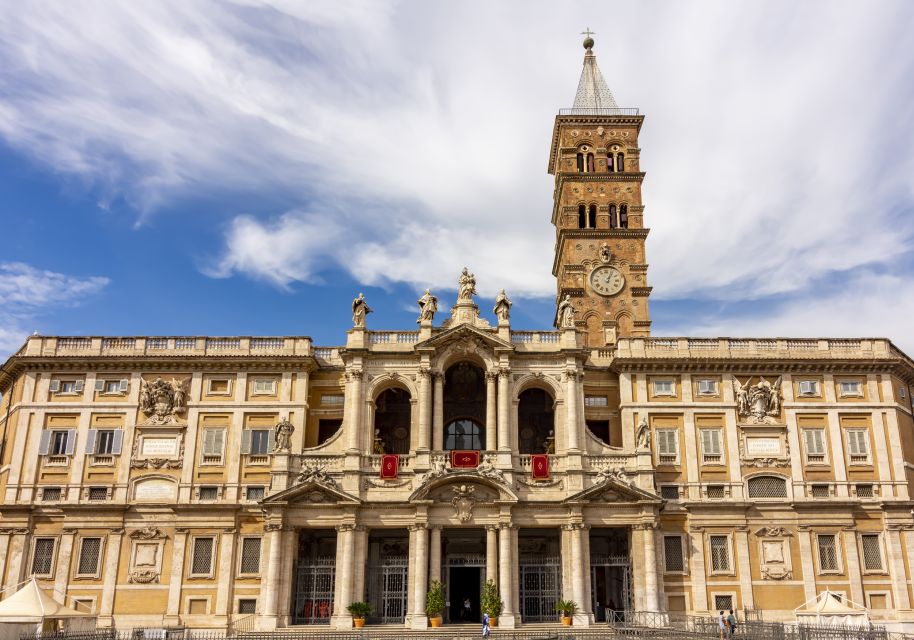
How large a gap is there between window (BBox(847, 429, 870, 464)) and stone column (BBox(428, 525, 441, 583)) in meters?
23.9

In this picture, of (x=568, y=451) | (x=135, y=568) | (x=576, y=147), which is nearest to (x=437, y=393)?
(x=568, y=451)

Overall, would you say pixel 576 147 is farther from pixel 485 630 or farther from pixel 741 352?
pixel 485 630

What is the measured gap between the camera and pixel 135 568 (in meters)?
44.6

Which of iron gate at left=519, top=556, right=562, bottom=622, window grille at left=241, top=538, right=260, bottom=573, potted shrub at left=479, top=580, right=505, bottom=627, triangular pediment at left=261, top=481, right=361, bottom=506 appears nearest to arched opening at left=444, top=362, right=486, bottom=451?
iron gate at left=519, top=556, right=562, bottom=622

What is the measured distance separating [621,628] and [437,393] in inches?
611

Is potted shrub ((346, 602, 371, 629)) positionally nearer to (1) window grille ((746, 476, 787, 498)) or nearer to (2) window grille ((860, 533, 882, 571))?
(1) window grille ((746, 476, 787, 498))

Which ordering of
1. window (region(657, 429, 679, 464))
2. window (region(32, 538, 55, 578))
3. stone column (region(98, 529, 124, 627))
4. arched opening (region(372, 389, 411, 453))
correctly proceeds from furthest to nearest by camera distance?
arched opening (region(372, 389, 411, 453)), window (region(657, 429, 679, 464)), window (region(32, 538, 55, 578)), stone column (region(98, 529, 124, 627))

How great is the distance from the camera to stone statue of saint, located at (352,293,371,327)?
157ft

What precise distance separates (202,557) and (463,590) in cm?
1447

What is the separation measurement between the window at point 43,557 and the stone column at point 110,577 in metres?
3.02

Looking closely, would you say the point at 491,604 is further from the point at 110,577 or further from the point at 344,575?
the point at 110,577

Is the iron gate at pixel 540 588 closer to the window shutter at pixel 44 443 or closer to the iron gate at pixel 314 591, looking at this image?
the iron gate at pixel 314 591

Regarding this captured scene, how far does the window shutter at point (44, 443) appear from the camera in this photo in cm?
4641

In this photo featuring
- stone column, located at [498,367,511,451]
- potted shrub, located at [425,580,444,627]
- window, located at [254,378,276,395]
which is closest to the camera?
potted shrub, located at [425,580,444,627]
